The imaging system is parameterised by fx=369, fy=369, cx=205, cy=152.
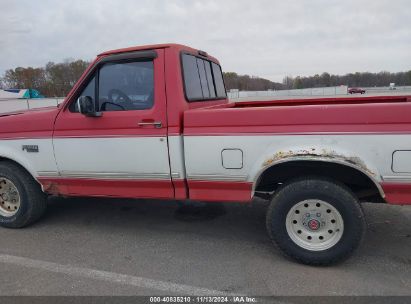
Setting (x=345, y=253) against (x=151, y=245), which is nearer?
(x=345, y=253)

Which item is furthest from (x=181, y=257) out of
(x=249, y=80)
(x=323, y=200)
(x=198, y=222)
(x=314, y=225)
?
(x=249, y=80)

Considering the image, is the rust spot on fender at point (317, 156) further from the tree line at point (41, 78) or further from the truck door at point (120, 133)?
the tree line at point (41, 78)

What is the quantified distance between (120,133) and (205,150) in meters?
0.94

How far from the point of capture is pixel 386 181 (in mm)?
3193

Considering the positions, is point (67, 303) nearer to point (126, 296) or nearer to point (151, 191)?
point (126, 296)

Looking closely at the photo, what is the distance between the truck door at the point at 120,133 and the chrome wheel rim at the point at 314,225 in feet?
4.19

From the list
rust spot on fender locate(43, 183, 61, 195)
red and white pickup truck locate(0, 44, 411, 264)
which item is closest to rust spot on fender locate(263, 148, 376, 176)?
red and white pickup truck locate(0, 44, 411, 264)

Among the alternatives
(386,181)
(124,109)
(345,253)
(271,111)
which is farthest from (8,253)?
(386,181)

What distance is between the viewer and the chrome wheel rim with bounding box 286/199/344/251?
343 centimetres

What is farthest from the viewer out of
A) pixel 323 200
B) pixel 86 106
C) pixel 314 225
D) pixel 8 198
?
pixel 8 198

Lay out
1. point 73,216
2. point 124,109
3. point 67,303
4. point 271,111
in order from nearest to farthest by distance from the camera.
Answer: point 67,303
point 271,111
point 124,109
point 73,216

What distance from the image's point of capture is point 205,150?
11.7 feet

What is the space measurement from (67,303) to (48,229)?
1847 mm

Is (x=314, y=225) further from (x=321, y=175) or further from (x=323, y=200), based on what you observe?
(x=321, y=175)
